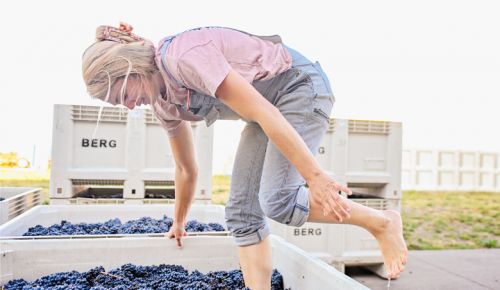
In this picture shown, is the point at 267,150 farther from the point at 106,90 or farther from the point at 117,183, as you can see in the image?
the point at 117,183

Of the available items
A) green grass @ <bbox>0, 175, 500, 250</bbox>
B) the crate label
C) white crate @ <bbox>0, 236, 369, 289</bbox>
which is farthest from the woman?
green grass @ <bbox>0, 175, 500, 250</bbox>

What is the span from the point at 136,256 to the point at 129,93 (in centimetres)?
65

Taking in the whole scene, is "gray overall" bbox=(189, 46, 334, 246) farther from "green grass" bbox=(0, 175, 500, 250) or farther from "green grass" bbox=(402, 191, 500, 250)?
"green grass" bbox=(402, 191, 500, 250)

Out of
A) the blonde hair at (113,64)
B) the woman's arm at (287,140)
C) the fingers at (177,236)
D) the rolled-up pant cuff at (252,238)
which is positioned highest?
the blonde hair at (113,64)

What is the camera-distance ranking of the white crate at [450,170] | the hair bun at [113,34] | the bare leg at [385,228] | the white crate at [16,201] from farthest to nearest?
the white crate at [450,170]
the white crate at [16,201]
the bare leg at [385,228]
the hair bun at [113,34]

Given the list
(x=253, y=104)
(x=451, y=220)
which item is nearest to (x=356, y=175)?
(x=253, y=104)

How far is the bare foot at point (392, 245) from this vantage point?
1221 mm

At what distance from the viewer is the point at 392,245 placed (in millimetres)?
1238

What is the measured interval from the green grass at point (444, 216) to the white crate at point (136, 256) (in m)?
2.15

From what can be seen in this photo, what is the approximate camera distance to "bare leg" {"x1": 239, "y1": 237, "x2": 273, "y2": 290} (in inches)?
49.7

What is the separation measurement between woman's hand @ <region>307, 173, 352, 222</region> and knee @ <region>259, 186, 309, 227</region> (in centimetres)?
21

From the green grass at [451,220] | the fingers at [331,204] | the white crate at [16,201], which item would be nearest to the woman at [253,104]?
the fingers at [331,204]

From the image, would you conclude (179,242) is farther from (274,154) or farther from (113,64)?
(113,64)

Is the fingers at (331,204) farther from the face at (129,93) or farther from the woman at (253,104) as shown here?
the face at (129,93)
